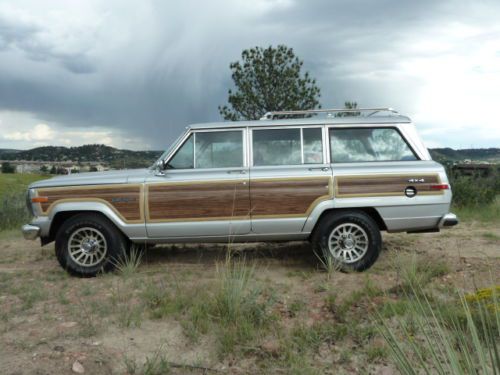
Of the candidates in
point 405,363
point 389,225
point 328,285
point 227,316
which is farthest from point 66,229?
point 405,363

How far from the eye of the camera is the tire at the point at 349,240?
5.32 m

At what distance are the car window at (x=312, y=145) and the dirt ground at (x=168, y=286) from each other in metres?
1.38

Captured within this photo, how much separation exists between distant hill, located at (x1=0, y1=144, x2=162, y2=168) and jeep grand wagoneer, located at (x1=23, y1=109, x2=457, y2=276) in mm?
1081

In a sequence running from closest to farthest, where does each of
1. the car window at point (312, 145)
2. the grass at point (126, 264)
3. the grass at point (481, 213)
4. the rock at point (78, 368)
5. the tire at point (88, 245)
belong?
the rock at point (78, 368), the grass at point (126, 264), the tire at point (88, 245), the car window at point (312, 145), the grass at point (481, 213)

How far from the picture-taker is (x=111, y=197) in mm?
5469

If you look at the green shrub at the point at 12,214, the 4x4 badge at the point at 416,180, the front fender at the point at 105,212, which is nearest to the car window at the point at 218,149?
the front fender at the point at 105,212

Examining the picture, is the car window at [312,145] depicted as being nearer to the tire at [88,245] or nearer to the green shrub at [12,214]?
the tire at [88,245]

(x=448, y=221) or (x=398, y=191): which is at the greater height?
(x=398, y=191)

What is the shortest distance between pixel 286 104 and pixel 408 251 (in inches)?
409

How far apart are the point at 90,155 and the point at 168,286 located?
59.1 feet

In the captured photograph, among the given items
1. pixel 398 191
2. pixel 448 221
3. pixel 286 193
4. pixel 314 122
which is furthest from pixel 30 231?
pixel 448 221

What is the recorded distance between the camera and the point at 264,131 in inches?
221

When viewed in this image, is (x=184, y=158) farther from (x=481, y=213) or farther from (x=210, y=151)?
(x=481, y=213)

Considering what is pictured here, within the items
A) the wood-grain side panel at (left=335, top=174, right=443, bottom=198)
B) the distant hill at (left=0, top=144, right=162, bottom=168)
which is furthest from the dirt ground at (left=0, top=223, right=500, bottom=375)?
the distant hill at (left=0, top=144, right=162, bottom=168)
